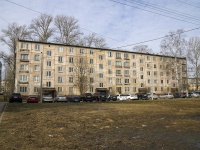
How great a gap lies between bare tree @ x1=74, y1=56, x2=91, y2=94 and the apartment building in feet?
1.08

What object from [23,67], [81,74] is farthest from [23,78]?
[81,74]

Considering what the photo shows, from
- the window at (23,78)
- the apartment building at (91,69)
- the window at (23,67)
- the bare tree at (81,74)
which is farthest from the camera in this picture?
the bare tree at (81,74)

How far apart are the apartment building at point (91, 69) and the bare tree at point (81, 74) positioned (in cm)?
33

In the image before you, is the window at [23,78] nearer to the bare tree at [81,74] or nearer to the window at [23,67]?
the window at [23,67]

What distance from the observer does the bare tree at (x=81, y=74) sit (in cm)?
5666

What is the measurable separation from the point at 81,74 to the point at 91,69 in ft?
17.6

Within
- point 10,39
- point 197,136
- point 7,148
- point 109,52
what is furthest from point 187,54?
point 7,148

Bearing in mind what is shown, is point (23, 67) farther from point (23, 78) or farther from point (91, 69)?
point (91, 69)

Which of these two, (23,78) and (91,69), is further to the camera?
(91,69)

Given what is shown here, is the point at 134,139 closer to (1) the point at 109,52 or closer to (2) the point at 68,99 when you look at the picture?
(2) the point at 68,99

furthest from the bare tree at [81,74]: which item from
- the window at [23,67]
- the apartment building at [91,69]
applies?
the window at [23,67]

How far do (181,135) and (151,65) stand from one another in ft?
222

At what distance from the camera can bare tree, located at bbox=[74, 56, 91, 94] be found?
56.7m

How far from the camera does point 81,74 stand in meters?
57.4
